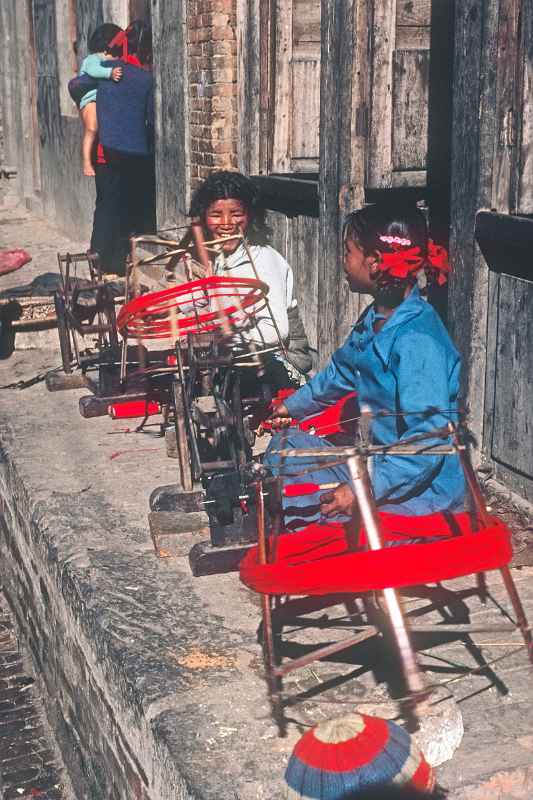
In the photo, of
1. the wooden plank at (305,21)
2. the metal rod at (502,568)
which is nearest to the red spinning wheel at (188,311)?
the metal rod at (502,568)

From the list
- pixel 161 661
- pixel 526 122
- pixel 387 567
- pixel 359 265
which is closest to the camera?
pixel 387 567

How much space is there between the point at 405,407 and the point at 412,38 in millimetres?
2861

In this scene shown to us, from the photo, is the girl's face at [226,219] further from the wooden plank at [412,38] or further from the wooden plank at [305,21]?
the wooden plank at [305,21]

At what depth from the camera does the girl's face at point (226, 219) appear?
16.4 ft

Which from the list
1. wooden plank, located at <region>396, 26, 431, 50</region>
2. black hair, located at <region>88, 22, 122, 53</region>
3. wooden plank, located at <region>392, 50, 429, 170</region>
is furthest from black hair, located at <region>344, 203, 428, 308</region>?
black hair, located at <region>88, 22, 122, 53</region>

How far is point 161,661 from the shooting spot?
3285mm

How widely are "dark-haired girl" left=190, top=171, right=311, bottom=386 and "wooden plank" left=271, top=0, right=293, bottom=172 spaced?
5.14 feet

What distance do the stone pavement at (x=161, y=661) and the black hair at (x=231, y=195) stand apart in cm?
122

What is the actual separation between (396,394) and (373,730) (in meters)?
1.23

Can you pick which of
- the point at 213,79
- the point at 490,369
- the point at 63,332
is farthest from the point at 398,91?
the point at 63,332

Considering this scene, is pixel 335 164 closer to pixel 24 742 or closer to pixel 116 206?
pixel 24 742

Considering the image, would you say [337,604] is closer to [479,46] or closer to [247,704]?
[247,704]

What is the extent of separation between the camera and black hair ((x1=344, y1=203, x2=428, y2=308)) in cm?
334

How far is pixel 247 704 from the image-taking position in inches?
119
